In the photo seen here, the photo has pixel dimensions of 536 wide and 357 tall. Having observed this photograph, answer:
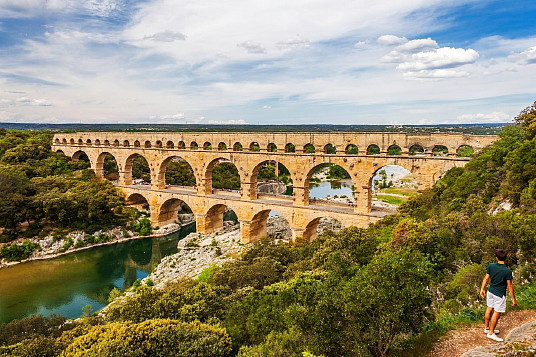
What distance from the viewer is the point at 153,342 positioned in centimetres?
714

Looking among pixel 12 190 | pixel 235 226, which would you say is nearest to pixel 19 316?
pixel 12 190

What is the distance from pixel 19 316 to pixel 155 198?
43.5ft

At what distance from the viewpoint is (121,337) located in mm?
7051

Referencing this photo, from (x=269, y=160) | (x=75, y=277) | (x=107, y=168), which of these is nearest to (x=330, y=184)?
(x=107, y=168)

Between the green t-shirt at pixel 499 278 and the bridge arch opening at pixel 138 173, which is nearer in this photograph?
the green t-shirt at pixel 499 278

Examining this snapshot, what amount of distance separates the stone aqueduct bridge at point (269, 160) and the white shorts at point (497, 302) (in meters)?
14.5

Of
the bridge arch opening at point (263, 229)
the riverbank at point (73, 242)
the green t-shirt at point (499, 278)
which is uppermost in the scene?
the green t-shirt at point (499, 278)

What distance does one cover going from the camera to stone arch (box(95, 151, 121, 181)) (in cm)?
3403

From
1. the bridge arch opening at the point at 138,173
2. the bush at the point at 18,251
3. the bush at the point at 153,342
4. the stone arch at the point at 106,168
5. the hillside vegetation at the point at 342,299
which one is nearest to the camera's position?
the hillside vegetation at the point at 342,299

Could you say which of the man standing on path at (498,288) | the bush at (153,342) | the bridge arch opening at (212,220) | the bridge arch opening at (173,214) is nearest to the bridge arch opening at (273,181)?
the bridge arch opening at (173,214)

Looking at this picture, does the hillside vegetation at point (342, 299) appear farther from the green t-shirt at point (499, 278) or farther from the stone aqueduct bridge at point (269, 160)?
the stone aqueduct bridge at point (269, 160)

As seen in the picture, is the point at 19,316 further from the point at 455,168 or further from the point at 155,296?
the point at 455,168

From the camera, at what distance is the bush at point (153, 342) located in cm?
682

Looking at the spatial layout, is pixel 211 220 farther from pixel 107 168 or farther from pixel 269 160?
pixel 107 168
